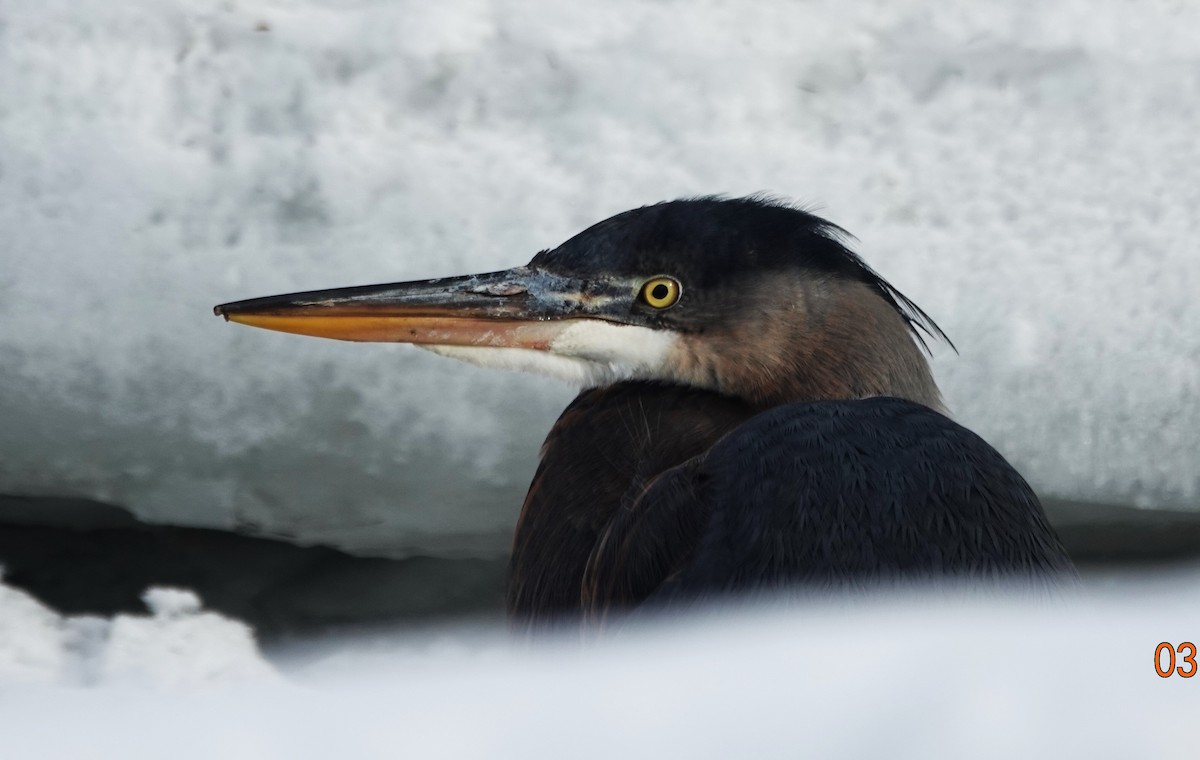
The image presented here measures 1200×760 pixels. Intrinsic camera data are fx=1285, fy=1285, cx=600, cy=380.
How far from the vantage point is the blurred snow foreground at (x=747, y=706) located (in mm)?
529

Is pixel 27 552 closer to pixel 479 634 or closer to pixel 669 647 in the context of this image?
pixel 479 634

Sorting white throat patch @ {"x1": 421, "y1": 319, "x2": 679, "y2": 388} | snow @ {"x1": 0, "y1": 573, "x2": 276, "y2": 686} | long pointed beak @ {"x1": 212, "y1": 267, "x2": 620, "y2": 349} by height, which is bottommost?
snow @ {"x1": 0, "y1": 573, "x2": 276, "y2": 686}

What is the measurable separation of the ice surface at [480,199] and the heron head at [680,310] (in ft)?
2.21

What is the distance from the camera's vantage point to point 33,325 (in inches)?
96.6

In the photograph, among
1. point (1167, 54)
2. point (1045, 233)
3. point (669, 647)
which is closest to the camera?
point (669, 647)

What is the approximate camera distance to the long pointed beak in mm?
1751

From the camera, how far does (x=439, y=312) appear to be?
Answer: 5.79ft

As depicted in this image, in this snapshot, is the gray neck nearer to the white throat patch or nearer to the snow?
the white throat patch

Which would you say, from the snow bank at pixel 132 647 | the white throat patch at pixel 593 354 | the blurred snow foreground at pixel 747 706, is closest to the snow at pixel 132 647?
the snow bank at pixel 132 647

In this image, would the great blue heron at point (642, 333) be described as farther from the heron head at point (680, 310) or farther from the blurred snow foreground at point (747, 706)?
the blurred snow foreground at point (747, 706)

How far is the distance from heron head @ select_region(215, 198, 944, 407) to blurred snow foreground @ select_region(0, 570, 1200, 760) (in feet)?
3.65

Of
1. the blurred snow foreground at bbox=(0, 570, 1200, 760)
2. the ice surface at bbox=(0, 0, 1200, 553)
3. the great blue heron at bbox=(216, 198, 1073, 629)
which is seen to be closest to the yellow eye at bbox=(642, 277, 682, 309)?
the great blue heron at bbox=(216, 198, 1073, 629)

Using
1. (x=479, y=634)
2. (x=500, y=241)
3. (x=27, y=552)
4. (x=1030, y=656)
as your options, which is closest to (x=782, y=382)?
(x=479, y=634)

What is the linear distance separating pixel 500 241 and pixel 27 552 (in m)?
1.05
